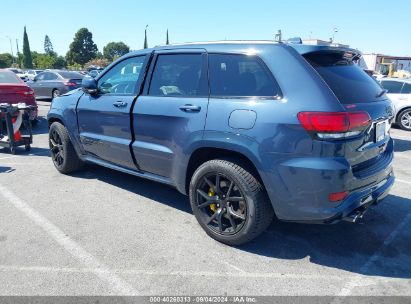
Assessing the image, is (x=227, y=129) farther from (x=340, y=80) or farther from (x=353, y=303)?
(x=353, y=303)

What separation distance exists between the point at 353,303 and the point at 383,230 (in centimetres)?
140

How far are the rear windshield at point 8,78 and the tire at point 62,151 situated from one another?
4220 millimetres

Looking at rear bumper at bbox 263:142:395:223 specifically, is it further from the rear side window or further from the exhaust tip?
the rear side window

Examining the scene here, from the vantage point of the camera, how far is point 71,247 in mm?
3225

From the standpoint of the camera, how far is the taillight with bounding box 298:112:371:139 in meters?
2.56

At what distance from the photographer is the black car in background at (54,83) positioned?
46.5 ft

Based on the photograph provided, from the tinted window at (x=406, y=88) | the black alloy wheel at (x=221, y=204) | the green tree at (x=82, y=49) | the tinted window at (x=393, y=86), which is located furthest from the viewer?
the green tree at (x=82, y=49)

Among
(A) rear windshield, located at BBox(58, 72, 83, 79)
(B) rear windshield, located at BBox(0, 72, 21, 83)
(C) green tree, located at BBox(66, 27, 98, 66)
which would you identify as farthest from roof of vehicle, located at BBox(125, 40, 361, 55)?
(C) green tree, located at BBox(66, 27, 98, 66)

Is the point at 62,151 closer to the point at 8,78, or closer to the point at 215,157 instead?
the point at 215,157

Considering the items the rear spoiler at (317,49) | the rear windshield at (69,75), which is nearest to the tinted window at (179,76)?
the rear spoiler at (317,49)

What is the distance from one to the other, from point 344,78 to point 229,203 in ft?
4.89

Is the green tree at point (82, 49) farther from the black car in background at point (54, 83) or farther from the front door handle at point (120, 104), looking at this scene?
the front door handle at point (120, 104)

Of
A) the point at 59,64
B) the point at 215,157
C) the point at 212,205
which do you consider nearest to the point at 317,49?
the point at 215,157

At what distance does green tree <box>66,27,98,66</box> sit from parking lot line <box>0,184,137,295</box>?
89411 mm
